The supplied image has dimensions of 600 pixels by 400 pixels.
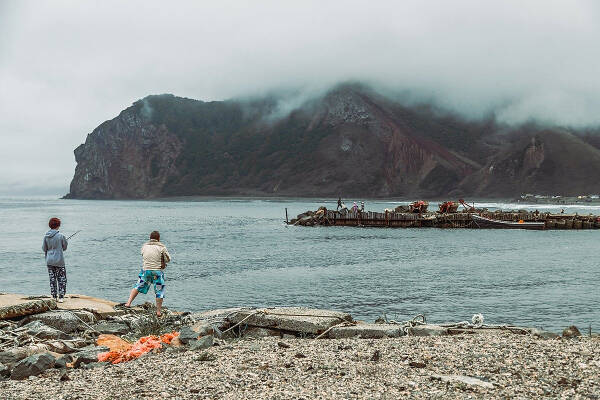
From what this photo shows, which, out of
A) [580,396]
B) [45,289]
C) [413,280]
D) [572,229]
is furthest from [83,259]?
[572,229]

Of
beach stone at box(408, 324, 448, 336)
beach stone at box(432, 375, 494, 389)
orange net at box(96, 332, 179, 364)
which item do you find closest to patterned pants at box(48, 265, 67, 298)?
orange net at box(96, 332, 179, 364)

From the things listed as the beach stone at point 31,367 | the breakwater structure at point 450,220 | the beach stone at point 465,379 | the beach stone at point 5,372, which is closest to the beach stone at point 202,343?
the beach stone at point 31,367

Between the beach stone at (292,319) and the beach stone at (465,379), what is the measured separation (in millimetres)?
4405

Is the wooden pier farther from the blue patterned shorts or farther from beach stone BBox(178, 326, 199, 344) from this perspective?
beach stone BBox(178, 326, 199, 344)

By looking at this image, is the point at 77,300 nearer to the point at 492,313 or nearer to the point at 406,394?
the point at 406,394

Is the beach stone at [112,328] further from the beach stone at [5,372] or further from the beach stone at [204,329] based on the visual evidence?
the beach stone at [5,372]

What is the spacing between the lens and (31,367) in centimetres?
927

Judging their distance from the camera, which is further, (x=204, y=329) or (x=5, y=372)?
(x=204, y=329)

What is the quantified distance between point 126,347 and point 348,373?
200 inches

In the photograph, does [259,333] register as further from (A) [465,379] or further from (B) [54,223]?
(B) [54,223]

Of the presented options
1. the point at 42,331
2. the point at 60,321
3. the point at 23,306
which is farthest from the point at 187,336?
the point at 23,306

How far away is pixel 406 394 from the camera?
7273mm

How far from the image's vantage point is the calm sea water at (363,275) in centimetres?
2233

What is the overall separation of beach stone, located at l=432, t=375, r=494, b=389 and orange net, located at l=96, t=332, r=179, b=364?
563cm
